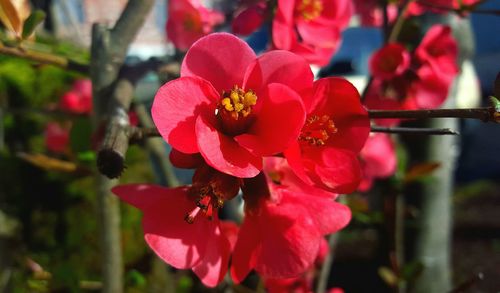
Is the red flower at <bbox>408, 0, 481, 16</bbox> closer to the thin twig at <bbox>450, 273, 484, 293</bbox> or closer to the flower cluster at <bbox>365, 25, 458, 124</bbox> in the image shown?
the flower cluster at <bbox>365, 25, 458, 124</bbox>

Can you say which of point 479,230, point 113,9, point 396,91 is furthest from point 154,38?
point 396,91

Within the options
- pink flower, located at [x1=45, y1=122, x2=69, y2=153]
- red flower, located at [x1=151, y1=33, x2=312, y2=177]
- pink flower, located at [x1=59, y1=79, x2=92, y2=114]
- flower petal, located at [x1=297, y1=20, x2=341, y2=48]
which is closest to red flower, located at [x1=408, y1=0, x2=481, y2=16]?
flower petal, located at [x1=297, y1=20, x2=341, y2=48]

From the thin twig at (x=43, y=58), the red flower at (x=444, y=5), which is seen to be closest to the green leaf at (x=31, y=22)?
the thin twig at (x=43, y=58)

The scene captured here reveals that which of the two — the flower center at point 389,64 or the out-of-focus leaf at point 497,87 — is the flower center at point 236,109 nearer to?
the out-of-focus leaf at point 497,87

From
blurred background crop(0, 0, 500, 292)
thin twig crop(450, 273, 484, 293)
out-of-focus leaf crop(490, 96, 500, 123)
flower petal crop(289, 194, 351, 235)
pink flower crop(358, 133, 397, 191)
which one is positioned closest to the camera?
out-of-focus leaf crop(490, 96, 500, 123)

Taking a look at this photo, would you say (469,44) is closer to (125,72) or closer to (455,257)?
(125,72)

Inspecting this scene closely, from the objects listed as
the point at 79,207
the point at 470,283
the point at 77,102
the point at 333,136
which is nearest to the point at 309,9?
the point at 333,136
